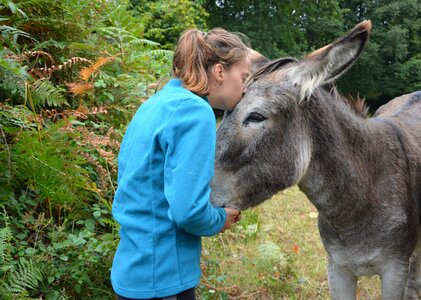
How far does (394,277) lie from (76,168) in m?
2.21

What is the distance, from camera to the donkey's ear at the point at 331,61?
8.46 feet

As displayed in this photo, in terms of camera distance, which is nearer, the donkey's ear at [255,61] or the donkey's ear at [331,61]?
the donkey's ear at [331,61]

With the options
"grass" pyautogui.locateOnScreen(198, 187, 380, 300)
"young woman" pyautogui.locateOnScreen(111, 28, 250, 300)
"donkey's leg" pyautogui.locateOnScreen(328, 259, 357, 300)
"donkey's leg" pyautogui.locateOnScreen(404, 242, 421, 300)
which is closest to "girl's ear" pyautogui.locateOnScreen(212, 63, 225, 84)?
"young woman" pyautogui.locateOnScreen(111, 28, 250, 300)

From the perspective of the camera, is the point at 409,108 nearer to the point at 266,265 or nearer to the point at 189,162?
the point at 266,265

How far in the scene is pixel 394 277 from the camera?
3.20 m

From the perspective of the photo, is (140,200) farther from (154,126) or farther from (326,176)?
(326,176)

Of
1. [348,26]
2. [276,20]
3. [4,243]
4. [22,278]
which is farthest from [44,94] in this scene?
[348,26]

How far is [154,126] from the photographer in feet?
7.29

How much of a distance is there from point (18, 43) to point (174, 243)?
2647mm

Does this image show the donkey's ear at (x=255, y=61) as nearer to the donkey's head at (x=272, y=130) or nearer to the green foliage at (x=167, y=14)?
the donkey's head at (x=272, y=130)

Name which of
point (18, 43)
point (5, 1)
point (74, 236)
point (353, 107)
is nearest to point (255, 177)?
point (353, 107)

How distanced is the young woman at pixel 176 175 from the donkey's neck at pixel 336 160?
65 centimetres

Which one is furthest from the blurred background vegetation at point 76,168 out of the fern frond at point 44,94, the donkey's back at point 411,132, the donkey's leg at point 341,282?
the donkey's back at point 411,132

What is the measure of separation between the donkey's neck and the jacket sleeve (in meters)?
0.95
